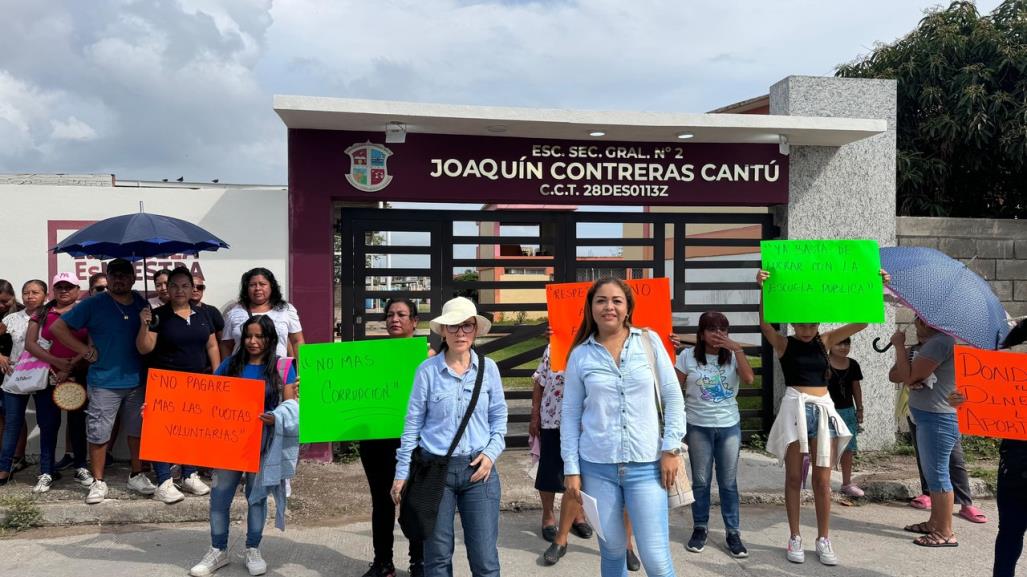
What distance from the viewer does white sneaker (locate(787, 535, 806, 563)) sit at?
4594 millimetres

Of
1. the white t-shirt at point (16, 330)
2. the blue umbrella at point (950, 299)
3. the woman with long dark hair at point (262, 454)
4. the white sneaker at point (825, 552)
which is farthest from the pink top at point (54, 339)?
the blue umbrella at point (950, 299)

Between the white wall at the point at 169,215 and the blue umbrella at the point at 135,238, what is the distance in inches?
35.5

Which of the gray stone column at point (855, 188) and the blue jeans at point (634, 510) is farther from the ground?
the gray stone column at point (855, 188)

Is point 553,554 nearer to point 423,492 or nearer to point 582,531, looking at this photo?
point 582,531

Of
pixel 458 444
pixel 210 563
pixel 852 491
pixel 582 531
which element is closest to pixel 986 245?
pixel 852 491

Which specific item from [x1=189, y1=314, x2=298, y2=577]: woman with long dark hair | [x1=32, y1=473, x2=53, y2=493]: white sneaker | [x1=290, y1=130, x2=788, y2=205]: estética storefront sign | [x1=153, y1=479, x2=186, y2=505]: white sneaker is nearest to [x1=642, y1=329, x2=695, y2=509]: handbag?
[x1=189, y1=314, x2=298, y2=577]: woman with long dark hair

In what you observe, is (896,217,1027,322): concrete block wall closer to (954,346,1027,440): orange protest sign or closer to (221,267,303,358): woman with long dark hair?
(954,346,1027,440): orange protest sign

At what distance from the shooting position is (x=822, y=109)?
7457 mm

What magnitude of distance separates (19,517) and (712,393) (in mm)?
4901

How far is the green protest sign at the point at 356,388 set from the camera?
400 centimetres

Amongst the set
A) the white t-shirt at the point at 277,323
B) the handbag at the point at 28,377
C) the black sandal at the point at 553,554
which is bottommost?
the black sandal at the point at 553,554

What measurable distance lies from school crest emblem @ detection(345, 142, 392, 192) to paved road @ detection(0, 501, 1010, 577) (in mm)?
3115

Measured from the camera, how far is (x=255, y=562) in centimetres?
433

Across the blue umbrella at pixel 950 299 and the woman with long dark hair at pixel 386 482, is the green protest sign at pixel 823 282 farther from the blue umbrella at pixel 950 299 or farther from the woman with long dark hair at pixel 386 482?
the woman with long dark hair at pixel 386 482
